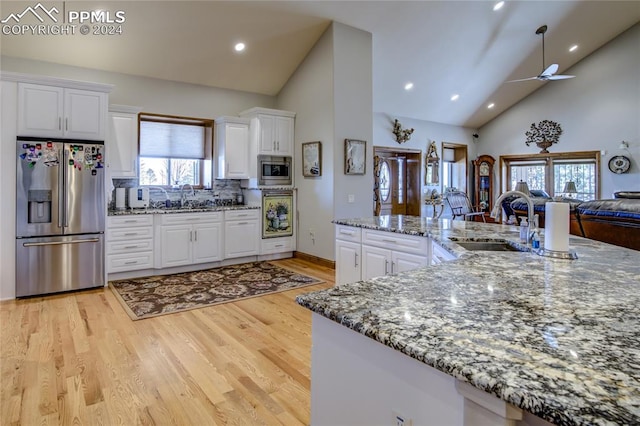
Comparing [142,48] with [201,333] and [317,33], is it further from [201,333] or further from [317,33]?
[201,333]

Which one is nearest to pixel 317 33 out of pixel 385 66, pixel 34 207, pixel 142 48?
pixel 385 66

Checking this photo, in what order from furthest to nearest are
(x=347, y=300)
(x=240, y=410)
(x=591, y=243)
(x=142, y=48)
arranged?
(x=142, y=48), (x=591, y=243), (x=240, y=410), (x=347, y=300)

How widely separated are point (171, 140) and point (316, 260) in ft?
9.74

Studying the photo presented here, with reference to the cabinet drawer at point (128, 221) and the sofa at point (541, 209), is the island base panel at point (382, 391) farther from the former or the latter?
the cabinet drawer at point (128, 221)

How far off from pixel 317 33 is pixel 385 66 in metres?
1.50

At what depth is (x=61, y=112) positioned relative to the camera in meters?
4.21

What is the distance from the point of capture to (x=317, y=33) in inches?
216

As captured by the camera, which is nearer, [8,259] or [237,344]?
[237,344]

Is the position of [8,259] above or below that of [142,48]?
below

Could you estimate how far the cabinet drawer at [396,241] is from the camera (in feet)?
9.63

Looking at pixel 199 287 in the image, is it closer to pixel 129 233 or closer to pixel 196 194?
pixel 129 233

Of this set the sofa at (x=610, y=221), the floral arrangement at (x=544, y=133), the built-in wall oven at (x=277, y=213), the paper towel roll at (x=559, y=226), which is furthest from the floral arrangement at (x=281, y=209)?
the floral arrangement at (x=544, y=133)

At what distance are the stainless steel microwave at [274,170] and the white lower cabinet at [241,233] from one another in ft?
1.79

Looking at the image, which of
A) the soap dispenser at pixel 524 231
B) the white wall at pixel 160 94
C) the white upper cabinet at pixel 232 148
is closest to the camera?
the soap dispenser at pixel 524 231
